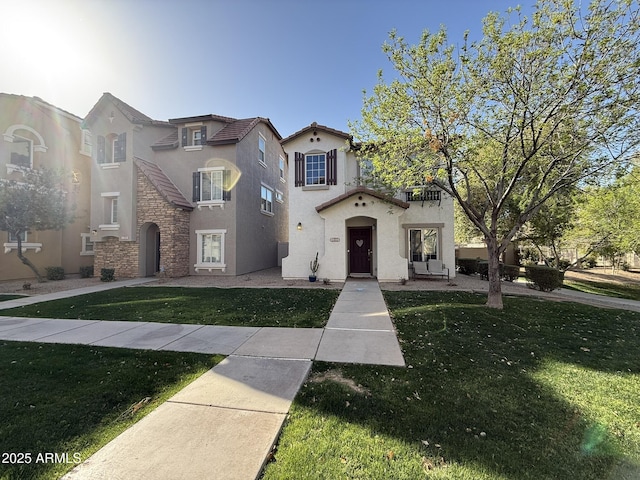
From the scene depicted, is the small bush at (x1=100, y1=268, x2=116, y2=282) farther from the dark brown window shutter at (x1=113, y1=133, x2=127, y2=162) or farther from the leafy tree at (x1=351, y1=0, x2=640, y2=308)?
the leafy tree at (x1=351, y1=0, x2=640, y2=308)

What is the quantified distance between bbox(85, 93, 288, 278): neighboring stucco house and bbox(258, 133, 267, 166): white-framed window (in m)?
1.76

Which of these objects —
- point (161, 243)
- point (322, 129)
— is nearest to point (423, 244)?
point (322, 129)

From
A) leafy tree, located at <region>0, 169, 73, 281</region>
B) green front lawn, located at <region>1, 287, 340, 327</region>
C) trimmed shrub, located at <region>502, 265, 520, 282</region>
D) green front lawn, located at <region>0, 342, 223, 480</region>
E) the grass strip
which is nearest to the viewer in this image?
green front lawn, located at <region>0, 342, 223, 480</region>

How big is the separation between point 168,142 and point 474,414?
59.6 ft

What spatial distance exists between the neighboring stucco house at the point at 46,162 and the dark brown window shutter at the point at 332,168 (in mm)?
13452

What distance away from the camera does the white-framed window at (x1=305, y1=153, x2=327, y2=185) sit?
539 inches

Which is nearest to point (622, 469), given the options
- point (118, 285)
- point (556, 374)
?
point (556, 374)

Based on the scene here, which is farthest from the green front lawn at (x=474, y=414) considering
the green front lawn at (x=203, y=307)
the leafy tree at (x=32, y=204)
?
the leafy tree at (x=32, y=204)

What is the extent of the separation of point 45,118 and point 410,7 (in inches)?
750

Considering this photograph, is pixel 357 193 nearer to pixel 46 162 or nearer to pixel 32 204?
pixel 32 204

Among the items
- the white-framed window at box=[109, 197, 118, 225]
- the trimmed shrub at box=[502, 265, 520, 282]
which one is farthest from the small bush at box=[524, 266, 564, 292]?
the white-framed window at box=[109, 197, 118, 225]

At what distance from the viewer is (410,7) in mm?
8148

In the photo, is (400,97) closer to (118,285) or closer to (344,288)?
(344,288)

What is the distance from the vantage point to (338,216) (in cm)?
1285
